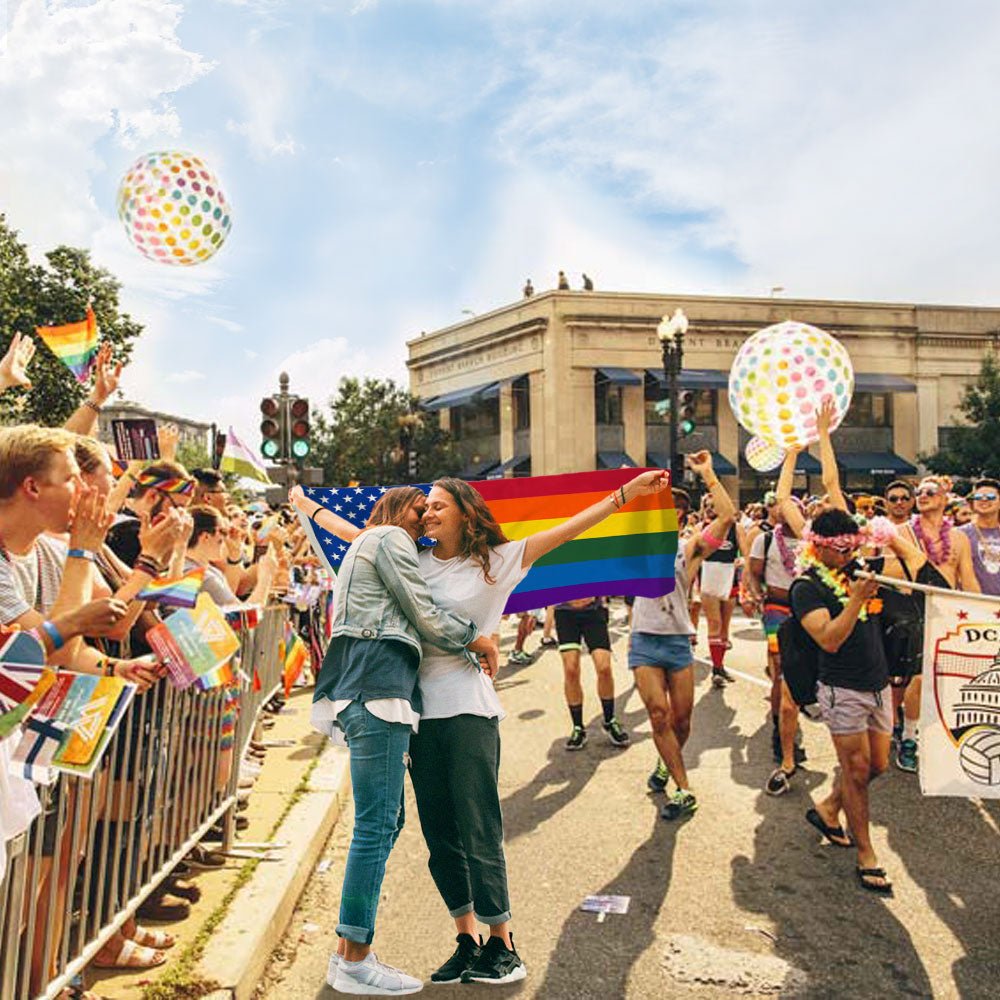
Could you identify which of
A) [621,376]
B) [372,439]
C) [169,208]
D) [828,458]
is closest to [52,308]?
[372,439]

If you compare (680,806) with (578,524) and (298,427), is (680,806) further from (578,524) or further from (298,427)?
(298,427)

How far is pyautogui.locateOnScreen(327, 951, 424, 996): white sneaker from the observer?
3.68 m

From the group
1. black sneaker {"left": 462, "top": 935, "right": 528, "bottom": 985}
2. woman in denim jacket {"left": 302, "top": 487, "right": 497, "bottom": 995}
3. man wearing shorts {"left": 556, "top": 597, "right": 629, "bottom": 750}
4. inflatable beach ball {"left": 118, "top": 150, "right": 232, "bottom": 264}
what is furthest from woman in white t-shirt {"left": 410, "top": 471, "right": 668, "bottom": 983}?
inflatable beach ball {"left": 118, "top": 150, "right": 232, "bottom": 264}

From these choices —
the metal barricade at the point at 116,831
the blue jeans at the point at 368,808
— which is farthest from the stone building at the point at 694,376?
the blue jeans at the point at 368,808

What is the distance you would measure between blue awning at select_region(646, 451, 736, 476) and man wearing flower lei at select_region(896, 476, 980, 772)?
26.6 metres

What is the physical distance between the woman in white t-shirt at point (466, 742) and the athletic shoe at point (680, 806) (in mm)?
2264

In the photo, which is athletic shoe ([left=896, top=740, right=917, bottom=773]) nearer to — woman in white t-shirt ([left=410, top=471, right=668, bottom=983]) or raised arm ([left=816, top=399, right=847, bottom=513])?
raised arm ([left=816, top=399, right=847, bottom=513])

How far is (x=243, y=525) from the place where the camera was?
8891 millimetres

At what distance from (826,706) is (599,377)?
32121 millimetres

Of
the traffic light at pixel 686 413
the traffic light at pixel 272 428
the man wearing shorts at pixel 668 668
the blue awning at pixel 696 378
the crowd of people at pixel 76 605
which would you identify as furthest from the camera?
the blue awning at pixel 696 378

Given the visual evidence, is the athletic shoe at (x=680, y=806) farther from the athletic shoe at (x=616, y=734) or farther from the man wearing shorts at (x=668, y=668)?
the athletic shoe at (x=616, y=734)

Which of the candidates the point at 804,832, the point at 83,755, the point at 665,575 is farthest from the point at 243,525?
the point at 83,755

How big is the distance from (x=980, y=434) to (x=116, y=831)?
121 feet

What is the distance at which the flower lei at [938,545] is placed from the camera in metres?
7.58
